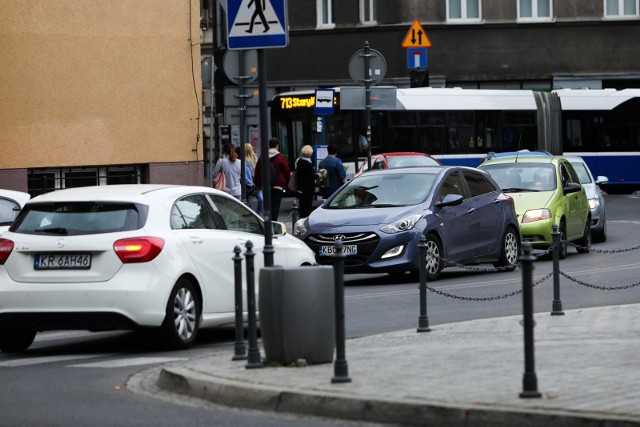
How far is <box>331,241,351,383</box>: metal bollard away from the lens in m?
9.85

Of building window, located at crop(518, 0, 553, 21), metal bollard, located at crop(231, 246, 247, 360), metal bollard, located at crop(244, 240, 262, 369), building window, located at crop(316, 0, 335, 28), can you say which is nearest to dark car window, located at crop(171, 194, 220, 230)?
metal bollard, located at crop(231, 246, 247, 360)

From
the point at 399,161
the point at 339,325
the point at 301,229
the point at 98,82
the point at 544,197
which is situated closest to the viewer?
the point at 339,325

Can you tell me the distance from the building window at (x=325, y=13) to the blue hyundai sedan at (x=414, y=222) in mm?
34397

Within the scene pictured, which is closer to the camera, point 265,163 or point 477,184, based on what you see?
point 265,163

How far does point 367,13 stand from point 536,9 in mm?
5953

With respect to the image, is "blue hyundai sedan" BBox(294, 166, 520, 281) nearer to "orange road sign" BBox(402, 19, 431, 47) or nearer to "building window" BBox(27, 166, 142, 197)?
"building window" BBox(27, 166, 142, 197)

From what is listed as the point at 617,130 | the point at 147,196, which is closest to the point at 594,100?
the point at 617,130

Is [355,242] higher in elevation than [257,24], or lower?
lower

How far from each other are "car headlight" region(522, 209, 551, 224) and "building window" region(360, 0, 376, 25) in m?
31.9

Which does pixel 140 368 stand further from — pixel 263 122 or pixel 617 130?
pixel 617 130

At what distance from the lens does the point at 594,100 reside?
4969 cm

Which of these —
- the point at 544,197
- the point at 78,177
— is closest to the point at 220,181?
the point at 78,177

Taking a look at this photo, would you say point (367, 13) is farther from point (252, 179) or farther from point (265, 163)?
point (265, 163)

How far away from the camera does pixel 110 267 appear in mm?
13133
